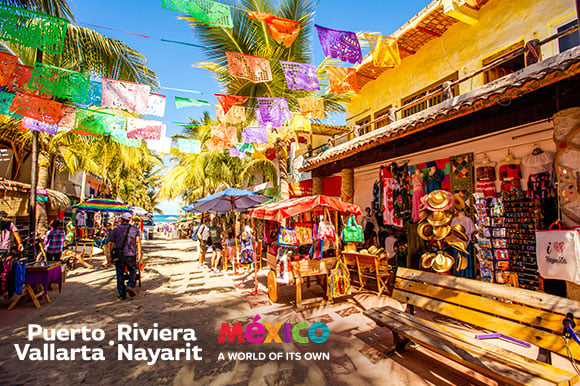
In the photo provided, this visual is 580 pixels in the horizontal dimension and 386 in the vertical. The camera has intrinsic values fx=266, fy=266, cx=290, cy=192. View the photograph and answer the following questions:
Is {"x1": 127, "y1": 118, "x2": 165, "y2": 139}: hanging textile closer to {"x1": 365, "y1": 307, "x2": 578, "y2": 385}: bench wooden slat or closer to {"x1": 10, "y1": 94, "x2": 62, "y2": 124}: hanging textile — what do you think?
{"x1": 10, "y1": 94, "x2": 62, "y2": 124}: hanging textile

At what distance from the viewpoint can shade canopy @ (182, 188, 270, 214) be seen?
1034 centimetres

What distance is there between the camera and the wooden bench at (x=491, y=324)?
2.40 m

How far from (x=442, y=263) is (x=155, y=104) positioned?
8.31 metres

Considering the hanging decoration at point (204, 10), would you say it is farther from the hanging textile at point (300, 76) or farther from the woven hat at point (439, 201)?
the woven hat at point (439, 201)

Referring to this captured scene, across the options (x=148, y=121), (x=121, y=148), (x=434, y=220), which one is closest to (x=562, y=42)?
(x=434, y=220)

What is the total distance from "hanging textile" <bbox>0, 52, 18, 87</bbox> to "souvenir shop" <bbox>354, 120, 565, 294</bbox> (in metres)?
9.57

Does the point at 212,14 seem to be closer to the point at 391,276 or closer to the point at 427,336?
the point at 427,336

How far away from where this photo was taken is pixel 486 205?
571cm

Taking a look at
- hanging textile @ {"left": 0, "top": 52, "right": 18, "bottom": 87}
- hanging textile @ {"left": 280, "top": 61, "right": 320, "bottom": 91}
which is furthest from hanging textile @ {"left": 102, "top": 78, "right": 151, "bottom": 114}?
hanging textile @ {"left": 280, "top": 61, "right": 320, "bottom": 91}

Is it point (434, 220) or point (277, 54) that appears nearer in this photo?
point (434, 220)

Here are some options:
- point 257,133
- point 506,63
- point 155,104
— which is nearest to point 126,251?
point 155,104

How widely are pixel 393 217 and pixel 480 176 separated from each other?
102 inches

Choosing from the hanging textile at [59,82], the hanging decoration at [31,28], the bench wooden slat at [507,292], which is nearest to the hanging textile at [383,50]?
the bench wooden slat at [507,292]

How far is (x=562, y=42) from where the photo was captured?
18.6 feet
